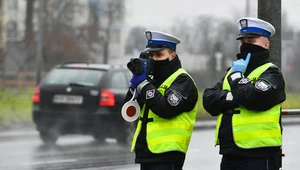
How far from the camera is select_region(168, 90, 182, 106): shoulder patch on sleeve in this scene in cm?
482

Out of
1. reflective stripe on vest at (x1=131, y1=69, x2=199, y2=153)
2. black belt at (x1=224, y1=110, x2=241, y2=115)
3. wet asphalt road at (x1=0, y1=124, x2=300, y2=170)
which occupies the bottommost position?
wet asphalt road at (x1=0, y1=124, x2=300, y2=170)

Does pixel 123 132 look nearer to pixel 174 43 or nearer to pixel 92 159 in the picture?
pixel 92 159

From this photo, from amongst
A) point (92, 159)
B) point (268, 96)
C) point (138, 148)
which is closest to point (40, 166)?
point (92, 159)

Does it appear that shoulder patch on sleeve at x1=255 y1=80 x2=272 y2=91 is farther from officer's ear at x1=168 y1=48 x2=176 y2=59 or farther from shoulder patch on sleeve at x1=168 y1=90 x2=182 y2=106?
officer's ear at x1=168 y1=48 x2=176 y2=59

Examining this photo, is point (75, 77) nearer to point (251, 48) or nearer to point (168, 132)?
point (168, 132)

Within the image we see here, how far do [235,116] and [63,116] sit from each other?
845cm

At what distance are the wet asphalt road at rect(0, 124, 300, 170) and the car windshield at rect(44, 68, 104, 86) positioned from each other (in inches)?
45.9

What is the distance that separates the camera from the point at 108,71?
13.4 m

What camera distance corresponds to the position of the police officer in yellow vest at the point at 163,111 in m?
4.85

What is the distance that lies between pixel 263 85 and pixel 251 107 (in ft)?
0.54

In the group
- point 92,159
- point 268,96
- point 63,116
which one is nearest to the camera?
point 268,96

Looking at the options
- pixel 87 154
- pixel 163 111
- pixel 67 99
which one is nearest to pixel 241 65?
pixel 163 111

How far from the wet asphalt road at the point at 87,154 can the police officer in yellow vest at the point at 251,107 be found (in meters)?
2.52

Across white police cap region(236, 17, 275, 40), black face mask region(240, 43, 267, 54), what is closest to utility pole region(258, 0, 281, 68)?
white police cap region(236, 17, 275, 40)
